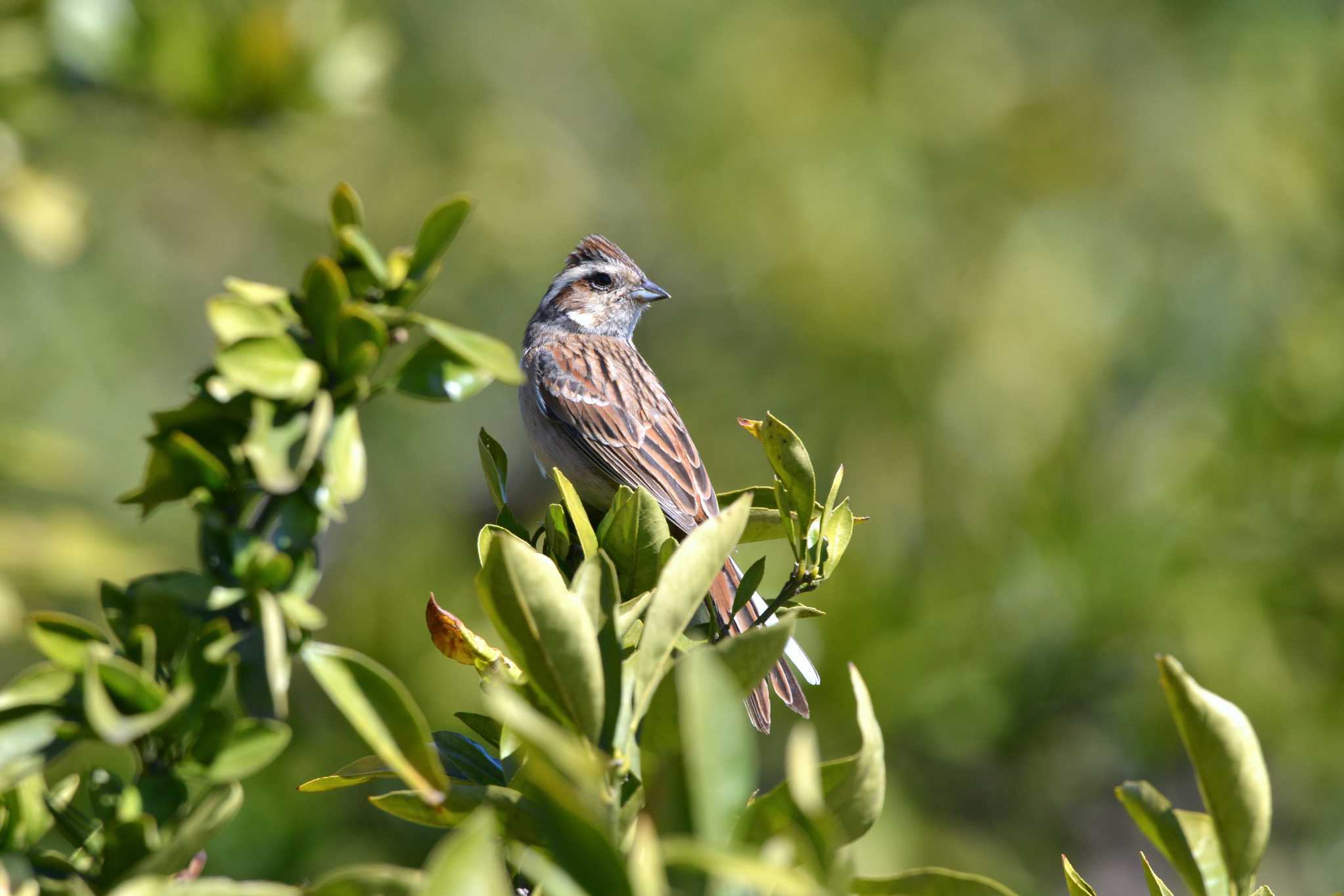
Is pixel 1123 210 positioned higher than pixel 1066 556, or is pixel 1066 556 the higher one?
pixel 1123 210

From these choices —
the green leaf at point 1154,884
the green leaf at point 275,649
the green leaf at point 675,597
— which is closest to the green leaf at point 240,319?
the green leaf at point 275,649

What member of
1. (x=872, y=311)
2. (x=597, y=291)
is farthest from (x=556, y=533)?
(x=872, y=311)

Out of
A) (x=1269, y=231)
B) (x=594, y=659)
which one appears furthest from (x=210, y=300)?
(x=1269, y=231)

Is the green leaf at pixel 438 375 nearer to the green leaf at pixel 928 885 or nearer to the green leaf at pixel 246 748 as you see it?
the green leaf at pixel 246 748

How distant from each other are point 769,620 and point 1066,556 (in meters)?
4.34

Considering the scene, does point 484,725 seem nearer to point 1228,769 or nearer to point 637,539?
point 637,539

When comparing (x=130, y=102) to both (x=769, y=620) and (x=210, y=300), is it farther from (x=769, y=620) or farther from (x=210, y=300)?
(x=210, y=300)

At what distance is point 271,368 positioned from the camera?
1.12 meters

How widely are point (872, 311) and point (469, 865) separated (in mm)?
7895

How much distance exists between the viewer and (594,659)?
1.18m

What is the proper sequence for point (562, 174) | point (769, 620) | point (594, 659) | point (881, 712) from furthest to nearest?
point (562, 174) → point (881, 712) → point (769, 620) → point (594, 659)

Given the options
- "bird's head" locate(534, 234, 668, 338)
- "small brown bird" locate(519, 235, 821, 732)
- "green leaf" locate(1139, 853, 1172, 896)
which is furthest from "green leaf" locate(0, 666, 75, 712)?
"bird's head" locate(534, 234, 668, 338)

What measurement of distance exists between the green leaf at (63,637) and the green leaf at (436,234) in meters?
0.44

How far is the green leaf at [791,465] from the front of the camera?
165cm
